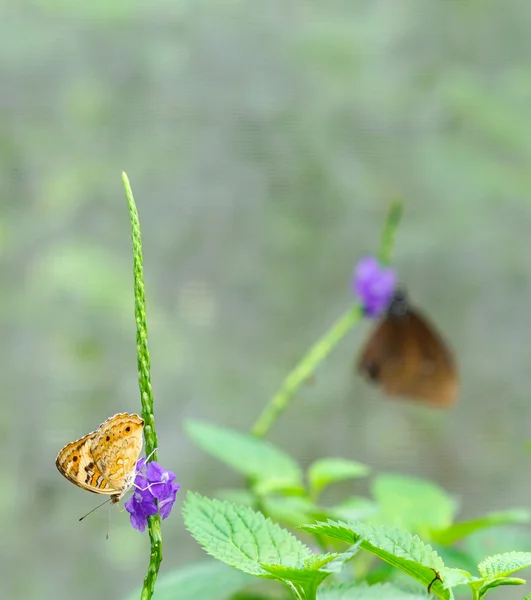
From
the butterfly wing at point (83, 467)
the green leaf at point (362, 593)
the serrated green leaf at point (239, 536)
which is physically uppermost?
the butterfly wing at point (83, 467)

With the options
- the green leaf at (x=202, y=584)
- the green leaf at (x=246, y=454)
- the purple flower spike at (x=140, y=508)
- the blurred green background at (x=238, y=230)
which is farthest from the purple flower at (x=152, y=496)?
the blurred green background at (x=238, y=230)

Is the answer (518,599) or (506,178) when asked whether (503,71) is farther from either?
(518,599)

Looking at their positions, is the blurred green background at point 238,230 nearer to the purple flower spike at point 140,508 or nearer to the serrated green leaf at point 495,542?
the serrated green leaf at point 495,542

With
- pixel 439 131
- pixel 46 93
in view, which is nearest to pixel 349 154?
pixel 439 131

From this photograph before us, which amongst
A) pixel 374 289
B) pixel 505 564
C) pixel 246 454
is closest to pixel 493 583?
pixel 505 564

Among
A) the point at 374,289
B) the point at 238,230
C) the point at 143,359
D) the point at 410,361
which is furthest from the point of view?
the point at 238,230

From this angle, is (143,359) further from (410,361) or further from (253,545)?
(410,361)

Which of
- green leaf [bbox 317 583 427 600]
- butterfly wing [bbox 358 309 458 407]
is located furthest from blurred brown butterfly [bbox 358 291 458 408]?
green leaf [bbox 317 583 427 600]
